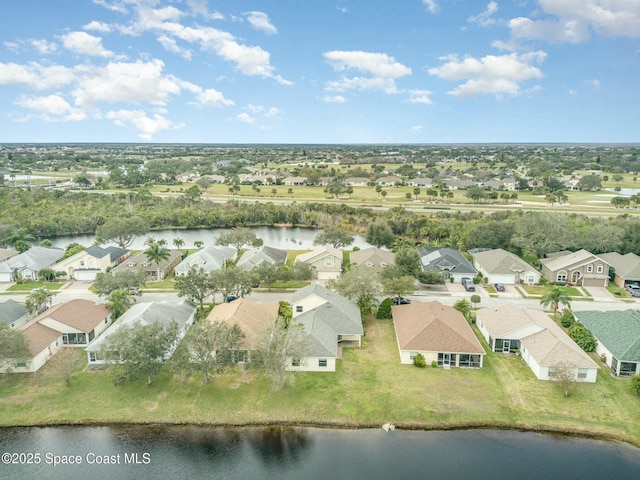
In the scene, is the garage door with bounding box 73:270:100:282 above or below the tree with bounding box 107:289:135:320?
below

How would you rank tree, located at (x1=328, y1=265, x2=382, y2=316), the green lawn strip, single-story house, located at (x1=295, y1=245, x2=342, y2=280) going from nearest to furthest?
tree, located at (x1=328, y1=265, x2=382, y2=316), the green lawn strip, single-story house, located at (x1=295, y1=245, x2=342, y2=280)

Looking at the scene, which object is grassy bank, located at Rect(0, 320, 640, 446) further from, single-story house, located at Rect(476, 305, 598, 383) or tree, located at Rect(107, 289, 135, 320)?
tree, located at Rect(107, 289, 135, 320)

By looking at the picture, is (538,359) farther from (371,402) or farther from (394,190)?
(394,190)

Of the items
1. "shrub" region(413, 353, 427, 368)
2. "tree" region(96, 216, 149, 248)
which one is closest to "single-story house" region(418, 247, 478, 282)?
"shrub" region(413, 353, 427, 368)

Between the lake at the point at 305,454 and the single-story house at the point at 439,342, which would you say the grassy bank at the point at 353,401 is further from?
the single-story house at the point at 439,342

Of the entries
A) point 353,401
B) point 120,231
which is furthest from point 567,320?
point 120,231

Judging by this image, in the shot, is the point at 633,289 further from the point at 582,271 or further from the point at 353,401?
the point at 353,401

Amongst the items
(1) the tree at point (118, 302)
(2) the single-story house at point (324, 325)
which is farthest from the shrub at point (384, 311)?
(1) the tree at point (118, 302)
